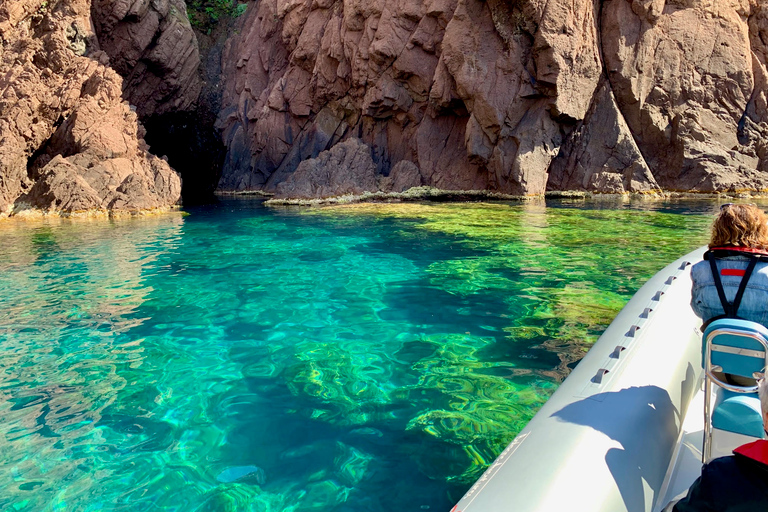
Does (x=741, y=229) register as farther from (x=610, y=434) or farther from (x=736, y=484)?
(x=736, y=484)

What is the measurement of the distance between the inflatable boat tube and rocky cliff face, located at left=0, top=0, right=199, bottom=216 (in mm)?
20401

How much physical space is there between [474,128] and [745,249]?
24752 millimetres

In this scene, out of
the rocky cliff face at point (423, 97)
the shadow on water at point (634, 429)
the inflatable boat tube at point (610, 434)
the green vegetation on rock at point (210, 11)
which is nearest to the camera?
the inflatable boat tube at point (610, 434)

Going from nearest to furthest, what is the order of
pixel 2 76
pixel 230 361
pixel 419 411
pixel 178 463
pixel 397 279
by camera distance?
pixel 178 463 < pixel 419 411 < pixel 230 361 < pixel 397 279 < pixel 2 76

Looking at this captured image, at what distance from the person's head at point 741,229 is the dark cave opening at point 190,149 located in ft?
101

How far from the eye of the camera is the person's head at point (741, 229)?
101 inches

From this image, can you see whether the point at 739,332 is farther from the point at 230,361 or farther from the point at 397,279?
the point at 397,279

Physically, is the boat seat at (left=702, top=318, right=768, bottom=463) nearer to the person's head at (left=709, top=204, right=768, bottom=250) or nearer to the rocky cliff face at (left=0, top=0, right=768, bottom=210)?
the person's head at (left=709, top=204, right=768, bottom=250)

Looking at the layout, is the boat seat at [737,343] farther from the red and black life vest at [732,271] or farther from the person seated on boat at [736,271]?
the red and black life vest at [732,271]

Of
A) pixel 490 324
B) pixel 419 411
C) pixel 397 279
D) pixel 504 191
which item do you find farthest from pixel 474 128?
pixel 419 411

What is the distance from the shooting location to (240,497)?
3002mm

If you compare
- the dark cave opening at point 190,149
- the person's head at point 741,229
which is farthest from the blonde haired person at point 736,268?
the dark cave opening at point 190,149

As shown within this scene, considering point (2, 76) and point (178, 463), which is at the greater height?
point (2, 76)

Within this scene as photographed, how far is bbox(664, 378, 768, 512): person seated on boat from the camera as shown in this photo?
166 cm
